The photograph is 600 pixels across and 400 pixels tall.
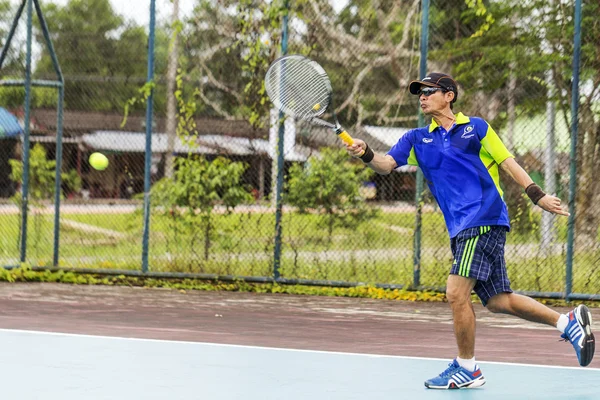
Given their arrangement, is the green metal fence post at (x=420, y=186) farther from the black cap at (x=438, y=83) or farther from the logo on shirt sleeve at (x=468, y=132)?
the logo on shirt sleeve at (x=468, y=132)

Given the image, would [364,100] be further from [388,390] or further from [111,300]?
[388,390]

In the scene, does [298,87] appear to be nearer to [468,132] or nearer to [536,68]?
[468,132]

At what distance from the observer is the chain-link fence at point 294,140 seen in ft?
29.3

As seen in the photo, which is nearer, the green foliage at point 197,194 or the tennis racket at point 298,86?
the tennis racket at point 298,86

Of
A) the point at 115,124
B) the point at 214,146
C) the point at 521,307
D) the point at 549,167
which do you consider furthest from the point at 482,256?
the point at 115,124

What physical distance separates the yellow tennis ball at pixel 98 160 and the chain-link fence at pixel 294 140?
0.10 m

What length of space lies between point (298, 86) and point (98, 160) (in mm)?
4019

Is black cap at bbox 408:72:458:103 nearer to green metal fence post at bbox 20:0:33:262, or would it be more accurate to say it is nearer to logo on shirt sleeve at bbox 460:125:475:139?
logo on shirt sleeve at bbox 460:125:475:139

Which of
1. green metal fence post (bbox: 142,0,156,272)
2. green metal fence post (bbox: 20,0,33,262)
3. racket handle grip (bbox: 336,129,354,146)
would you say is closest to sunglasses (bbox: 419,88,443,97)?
racket handle grip (bbox: 336,129,354,146)

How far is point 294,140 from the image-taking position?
9.59m

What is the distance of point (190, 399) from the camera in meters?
4.83

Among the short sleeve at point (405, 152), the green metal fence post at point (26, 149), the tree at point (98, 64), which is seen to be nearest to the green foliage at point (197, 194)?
the tree at point (98, 64)

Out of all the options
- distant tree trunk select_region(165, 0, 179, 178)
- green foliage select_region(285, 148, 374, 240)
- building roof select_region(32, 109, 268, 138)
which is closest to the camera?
green foliage select_region(285, 148, 374, 240)

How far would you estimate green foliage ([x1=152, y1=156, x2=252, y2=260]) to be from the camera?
9.80 meters
